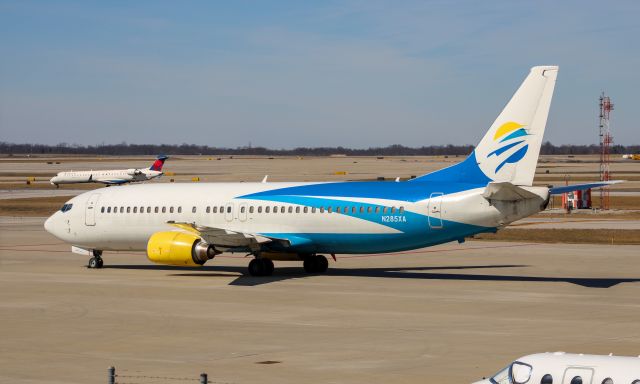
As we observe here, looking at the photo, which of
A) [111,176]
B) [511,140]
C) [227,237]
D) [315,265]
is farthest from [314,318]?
[111,176]

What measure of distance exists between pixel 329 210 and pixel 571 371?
24806mm

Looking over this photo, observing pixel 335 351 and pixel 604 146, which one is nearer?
pixel 335 351

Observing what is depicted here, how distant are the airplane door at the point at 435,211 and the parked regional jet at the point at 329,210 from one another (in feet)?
0.12

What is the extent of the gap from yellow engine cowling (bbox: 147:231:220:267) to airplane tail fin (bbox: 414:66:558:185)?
10467mm

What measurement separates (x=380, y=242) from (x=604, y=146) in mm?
52645

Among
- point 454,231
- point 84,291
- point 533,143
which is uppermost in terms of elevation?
point 533,143

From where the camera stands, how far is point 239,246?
39062 mm

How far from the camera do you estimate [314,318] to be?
1150 inches

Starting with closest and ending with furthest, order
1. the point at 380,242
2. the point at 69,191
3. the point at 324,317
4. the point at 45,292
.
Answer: the point at 324,317 < the point at 45,292 < the point at 380,242 < the point at 69,191

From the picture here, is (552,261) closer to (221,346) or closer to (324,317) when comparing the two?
(324,317)

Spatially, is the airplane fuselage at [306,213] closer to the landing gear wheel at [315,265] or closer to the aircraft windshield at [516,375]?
the landing gear wheel at [315,265]

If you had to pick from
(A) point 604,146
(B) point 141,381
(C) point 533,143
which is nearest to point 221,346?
(B) point 141,381

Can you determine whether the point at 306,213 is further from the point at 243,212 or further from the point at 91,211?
the point at 91,211

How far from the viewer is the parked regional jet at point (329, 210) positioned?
36062mm
